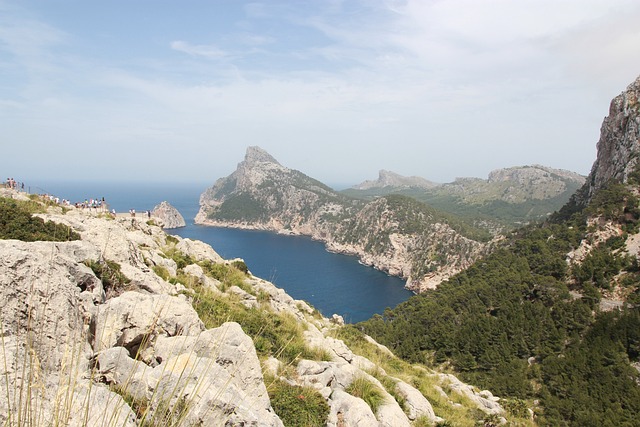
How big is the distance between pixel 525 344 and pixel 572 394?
1084 centimetres

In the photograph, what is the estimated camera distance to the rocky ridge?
3.20m

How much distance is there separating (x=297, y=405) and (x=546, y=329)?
51685mm

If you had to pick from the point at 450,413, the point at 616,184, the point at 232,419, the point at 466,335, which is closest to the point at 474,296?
the point at 466,335

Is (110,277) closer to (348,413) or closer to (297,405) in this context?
(297,405)

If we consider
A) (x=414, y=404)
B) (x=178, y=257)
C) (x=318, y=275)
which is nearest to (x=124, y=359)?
(x=414, y=404)

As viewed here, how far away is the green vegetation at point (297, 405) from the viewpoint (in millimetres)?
6539

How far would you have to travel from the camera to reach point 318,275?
116 metres

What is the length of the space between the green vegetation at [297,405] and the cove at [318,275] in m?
55.4

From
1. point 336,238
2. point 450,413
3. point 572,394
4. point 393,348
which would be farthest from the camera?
point 336,238

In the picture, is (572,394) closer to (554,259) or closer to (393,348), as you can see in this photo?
(393,348)

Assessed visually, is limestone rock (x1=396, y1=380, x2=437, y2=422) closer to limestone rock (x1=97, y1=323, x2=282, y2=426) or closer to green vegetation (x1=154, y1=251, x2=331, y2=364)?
green vegetation (x1=154, y1=251, x2=331, y2=364)

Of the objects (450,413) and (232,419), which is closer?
(232,419)

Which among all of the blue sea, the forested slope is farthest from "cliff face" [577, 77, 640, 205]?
the blue sea

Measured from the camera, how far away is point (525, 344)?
Result: 46.0m
